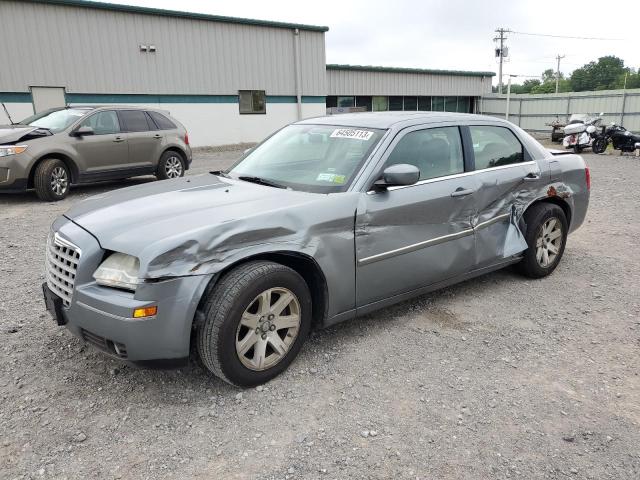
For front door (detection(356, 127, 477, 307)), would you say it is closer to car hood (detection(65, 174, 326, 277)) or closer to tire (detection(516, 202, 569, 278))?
car hood (detection(65, 174, 326, 277))

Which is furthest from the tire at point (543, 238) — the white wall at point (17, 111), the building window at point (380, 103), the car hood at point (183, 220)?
the building window at point (380, 103)

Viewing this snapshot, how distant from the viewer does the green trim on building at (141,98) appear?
60.9 ft

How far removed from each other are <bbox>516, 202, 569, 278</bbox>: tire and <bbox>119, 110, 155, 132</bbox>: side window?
802cm

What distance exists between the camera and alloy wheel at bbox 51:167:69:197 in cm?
916

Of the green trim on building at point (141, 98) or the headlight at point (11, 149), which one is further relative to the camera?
the green trim on building at point (141, 98)

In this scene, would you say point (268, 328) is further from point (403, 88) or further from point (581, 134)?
point (403, 88)

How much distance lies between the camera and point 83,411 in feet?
9.84

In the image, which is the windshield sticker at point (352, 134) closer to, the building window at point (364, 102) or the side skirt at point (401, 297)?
the side skirt at point (401, 297)

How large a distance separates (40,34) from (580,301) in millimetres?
18786

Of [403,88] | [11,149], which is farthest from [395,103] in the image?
[11,149]

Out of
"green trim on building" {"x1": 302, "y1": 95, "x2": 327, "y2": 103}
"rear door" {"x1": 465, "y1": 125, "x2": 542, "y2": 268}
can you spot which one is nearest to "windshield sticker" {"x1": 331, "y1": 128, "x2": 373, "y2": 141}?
"rear door" {"x1": 465, "y1": 125, "x2": 542, "y2": 268}

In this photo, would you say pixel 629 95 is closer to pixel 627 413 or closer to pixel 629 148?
pixel 629 148

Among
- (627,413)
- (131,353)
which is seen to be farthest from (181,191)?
(627,413)

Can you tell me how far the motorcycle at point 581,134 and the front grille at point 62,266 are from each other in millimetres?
19019
